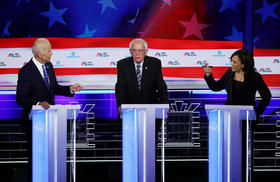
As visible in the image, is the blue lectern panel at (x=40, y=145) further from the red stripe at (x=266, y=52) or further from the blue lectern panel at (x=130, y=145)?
the red stripe at (x=266, y=52)

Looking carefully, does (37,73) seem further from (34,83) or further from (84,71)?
(84,71)

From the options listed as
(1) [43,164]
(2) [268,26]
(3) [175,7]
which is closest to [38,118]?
(1) [43,164]

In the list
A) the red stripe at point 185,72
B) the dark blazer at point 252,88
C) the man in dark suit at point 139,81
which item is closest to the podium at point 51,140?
the man in dark suit at point 139,81

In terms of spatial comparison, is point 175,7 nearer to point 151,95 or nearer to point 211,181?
point 151,95

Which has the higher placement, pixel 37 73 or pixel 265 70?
pixel 265 70

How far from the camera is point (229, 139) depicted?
433 centimetres

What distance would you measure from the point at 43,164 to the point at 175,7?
355 centimetres

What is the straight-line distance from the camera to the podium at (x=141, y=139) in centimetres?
436

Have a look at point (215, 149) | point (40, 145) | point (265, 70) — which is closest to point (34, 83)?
point (40, 145)

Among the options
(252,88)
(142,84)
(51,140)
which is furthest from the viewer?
(142,84)

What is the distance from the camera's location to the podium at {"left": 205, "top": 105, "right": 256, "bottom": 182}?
14.1 ft

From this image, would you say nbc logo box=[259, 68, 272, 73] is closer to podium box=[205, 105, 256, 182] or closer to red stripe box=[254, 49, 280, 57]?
red stripe box=[254, 49, 280, 57]

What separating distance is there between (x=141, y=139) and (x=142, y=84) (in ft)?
3.60

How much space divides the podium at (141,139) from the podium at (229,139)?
445 mm
